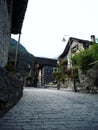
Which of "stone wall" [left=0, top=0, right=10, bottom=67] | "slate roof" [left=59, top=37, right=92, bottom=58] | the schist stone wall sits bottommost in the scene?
the schist stone wall

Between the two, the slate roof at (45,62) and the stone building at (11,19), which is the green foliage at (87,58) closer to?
the stone building at (11,19)

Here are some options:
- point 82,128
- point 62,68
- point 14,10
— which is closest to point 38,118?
point 82,128

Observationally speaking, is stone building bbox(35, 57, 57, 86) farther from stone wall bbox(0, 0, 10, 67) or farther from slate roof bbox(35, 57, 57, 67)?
stone wall bbox(0, 0, 10, 67)

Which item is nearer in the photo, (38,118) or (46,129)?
(46,129)

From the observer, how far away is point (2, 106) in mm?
4129

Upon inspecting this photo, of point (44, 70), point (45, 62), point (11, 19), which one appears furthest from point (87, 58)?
point (45, 62)

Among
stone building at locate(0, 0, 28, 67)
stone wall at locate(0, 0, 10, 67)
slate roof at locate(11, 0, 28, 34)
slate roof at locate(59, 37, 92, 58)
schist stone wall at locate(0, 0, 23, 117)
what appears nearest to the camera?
schist stone wall at locate(0, 0, 23, 117)

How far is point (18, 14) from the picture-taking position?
9797mm

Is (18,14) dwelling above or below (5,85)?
above

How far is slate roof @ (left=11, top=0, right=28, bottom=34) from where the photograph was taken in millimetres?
8756

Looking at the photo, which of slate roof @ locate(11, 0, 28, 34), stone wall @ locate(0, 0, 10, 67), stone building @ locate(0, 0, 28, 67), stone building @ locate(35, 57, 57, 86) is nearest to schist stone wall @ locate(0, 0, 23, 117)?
stone wall @ locate(0, 0, 10, 67)

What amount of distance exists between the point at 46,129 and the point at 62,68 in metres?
19.0

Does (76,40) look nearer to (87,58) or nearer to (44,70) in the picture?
(87,58)

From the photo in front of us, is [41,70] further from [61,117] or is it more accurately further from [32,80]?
[61,117]
